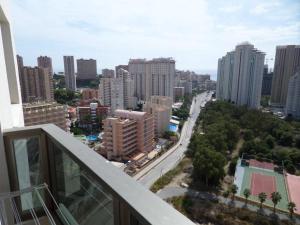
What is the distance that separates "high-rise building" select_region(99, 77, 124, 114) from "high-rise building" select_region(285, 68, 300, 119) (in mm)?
12334

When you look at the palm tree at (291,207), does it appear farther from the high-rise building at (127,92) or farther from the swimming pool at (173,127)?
the high-rise building at (127,92)

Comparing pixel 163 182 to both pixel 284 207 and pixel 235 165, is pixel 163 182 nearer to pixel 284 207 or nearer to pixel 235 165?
pixel 235 165

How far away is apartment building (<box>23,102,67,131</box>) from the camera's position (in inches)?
353

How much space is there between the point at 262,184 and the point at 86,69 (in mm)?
26217

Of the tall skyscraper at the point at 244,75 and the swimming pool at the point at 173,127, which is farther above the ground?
the tall skyscraper at the point at 244,75

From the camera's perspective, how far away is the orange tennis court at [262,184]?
25.8ft

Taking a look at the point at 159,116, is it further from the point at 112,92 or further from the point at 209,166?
the point at 209,166

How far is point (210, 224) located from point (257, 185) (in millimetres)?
3110

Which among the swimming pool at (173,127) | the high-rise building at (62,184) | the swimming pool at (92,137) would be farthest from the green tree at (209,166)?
the high-rise building at (62,184)

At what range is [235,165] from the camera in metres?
9.27

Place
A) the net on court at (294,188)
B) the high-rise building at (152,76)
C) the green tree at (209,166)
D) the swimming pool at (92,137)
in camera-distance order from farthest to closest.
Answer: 1. the high-rise building at (152,76)
2. the swimming pool at (92,137)
3. the green tree at (209,166)
4. the net on court at (294,188)

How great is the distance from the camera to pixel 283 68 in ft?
63.8

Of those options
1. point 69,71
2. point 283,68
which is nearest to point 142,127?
point 283,68

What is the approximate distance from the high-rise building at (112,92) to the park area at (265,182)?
909cm
